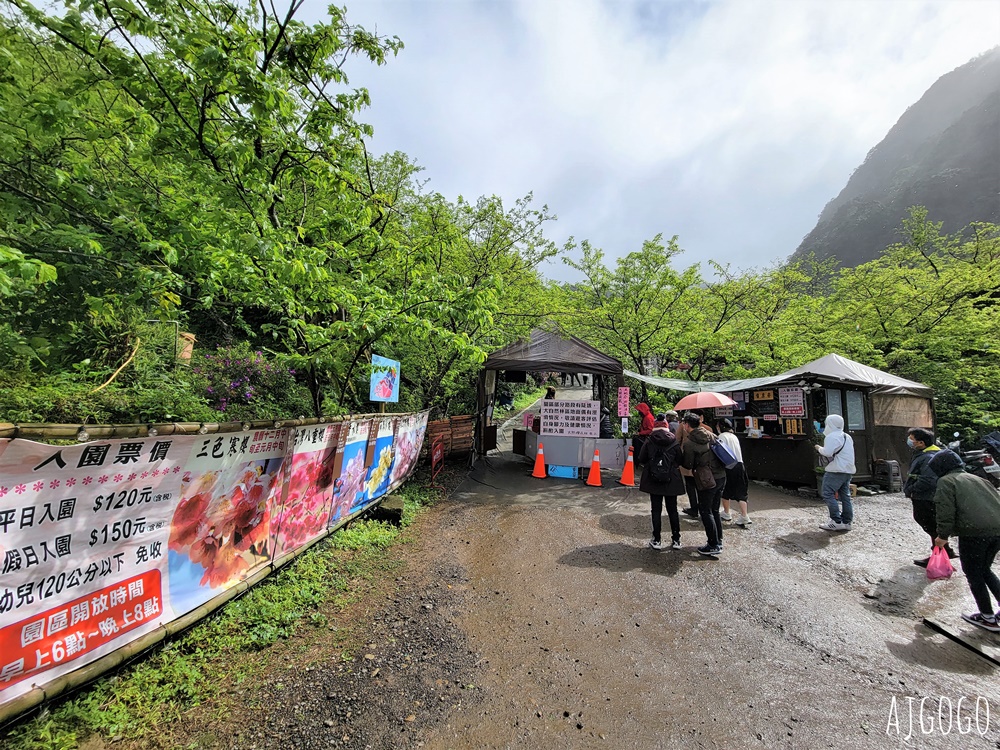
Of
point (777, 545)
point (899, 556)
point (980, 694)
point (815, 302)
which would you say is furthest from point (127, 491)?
point (815, 302)

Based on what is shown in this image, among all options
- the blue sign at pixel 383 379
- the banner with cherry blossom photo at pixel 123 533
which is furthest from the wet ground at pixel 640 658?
the blue sign at pixel 383 379

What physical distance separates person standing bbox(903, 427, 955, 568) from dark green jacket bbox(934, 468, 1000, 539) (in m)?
0.78

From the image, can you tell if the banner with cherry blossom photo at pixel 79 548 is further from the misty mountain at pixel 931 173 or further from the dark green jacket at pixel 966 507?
the misty mountain at pixel 931 173

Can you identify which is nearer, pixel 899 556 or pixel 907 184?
pixel 899 556

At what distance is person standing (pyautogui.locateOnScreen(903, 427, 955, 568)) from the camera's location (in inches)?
177

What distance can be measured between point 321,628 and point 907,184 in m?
83.8

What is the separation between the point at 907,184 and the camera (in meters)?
55.8

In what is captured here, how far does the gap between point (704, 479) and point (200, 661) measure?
5.47 metres

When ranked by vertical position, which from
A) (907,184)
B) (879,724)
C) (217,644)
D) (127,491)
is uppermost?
(907,184)

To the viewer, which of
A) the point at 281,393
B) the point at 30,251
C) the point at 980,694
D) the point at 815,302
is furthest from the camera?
the point at 815,302

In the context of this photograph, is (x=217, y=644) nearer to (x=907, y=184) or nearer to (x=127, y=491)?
(x=127, y=491)

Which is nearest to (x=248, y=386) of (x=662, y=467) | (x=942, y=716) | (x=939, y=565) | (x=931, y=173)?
A: (x=662, y=467)

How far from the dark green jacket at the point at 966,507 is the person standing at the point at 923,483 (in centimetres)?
78

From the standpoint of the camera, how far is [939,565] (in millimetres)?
4141
